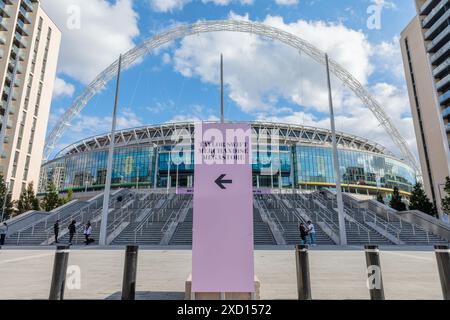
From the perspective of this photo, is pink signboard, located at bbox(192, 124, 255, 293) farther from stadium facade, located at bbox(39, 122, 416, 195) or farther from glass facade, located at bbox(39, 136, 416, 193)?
glass facade, located at bbox(39, 136, 416, 193)

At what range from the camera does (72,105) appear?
7850cm

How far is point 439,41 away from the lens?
5047cm

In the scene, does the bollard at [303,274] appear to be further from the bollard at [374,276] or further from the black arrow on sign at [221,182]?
the black arrow on sign at [221,182]

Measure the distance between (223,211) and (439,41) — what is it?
6473cm

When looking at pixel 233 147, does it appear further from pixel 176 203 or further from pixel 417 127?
pixel 417 127

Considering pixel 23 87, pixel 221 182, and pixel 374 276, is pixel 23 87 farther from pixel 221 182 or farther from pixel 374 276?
pixel 374 276

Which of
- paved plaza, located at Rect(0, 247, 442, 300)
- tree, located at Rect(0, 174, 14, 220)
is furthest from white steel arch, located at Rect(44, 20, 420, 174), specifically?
paved plaza, located at Rect(0, 247, 442, 300)

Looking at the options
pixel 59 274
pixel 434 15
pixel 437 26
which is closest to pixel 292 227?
pixel 59 274

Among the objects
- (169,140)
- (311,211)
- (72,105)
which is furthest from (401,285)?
(72,105)

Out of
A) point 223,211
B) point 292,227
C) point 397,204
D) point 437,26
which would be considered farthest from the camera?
point 437,26

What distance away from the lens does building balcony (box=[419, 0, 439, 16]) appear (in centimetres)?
5235

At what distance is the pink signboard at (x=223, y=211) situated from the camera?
374 cm

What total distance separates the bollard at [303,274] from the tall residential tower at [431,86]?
5303 cm
